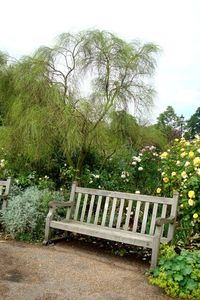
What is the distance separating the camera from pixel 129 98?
638cm

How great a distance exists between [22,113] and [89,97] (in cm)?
127

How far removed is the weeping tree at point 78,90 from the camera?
6098 mm

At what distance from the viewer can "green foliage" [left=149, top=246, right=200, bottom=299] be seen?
3.57 m

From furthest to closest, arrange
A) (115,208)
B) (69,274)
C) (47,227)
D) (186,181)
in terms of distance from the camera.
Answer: (115,208) < (47,227) < (186,181) < (69,274)

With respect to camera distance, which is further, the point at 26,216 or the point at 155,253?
the point at 26,216

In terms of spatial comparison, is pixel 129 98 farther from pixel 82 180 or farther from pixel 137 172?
pixel 82 180

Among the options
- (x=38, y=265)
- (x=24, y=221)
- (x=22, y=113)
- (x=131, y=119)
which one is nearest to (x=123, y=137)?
(x=131, y=119)

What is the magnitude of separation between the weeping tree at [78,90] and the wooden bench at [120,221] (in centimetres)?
98

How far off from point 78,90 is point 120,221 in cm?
265

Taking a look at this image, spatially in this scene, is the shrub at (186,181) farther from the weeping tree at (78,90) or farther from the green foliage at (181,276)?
the weeping tree at (78,90)

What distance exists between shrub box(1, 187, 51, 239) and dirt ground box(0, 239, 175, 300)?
0.29 m

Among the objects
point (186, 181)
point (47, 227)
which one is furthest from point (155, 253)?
point (47, 227)

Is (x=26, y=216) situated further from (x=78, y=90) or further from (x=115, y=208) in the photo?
(x=78, y=90)

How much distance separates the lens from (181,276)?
3623 mm
